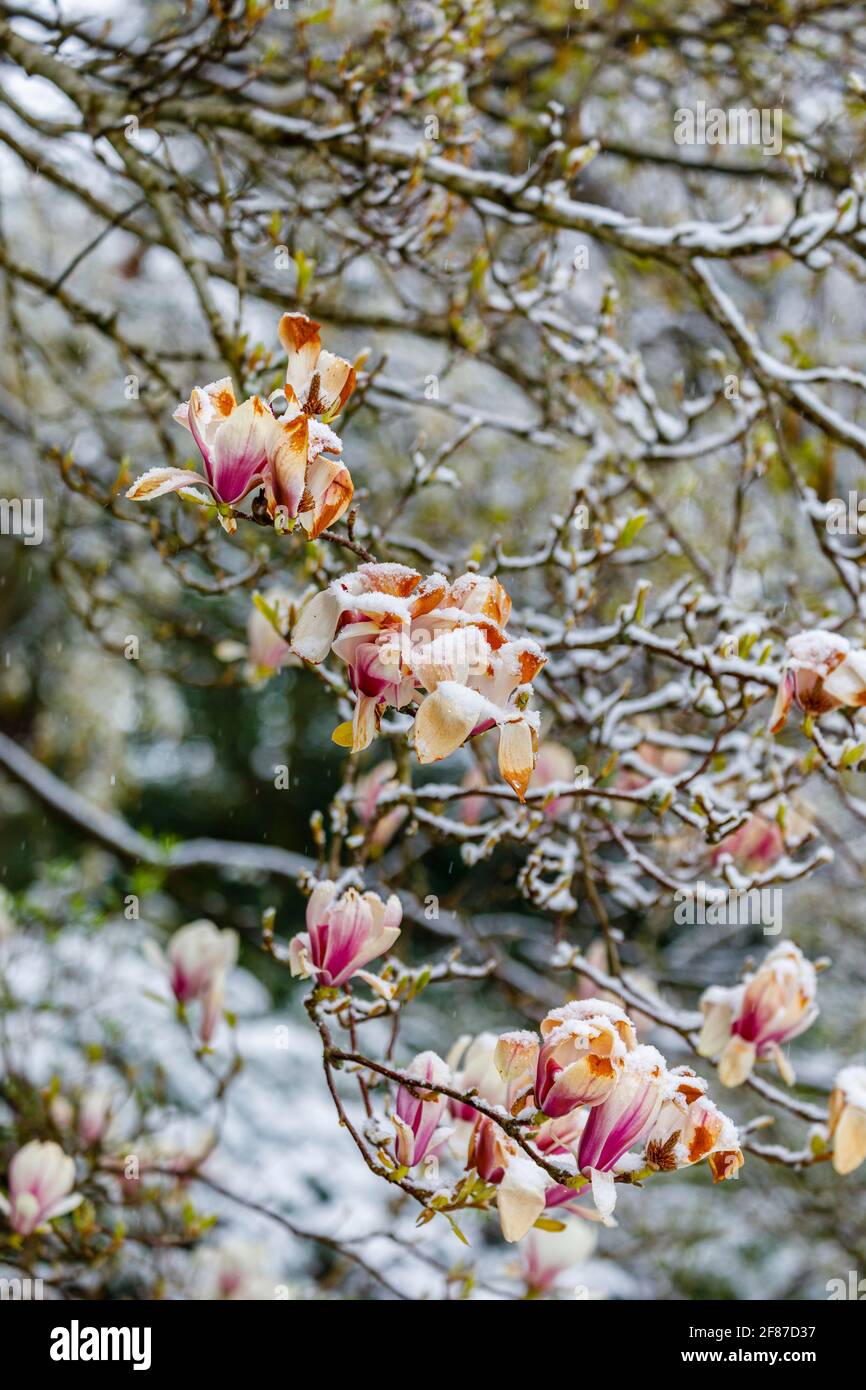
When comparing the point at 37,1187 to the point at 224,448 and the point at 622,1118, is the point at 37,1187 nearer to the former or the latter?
the point at 622,1118

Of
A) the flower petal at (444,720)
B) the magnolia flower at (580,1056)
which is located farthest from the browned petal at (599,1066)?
the flower petal at (444,720)

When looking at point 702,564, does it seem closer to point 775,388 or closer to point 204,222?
point 775,388

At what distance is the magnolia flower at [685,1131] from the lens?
35.8 inches

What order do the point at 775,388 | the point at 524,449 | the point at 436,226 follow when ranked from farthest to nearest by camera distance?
the point at 524,449, the point at 436,226, the point at 775,388

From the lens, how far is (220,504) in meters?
0.92

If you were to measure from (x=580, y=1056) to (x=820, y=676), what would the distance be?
0.47 meters

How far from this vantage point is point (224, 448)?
901 mm

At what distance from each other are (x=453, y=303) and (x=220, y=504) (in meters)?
1.28

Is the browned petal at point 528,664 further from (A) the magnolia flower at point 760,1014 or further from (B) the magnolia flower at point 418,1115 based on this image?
(A) the magnolia flower at point 760,1014

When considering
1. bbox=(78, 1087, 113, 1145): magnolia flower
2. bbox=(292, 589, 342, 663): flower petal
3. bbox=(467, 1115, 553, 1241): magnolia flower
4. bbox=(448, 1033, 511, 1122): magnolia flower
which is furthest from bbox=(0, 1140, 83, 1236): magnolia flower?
bbox=(292, 589, 342, 663): flower petal

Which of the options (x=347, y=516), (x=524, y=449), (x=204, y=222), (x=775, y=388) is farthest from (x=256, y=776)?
(x=347, y=516)

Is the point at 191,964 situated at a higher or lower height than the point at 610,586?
lower

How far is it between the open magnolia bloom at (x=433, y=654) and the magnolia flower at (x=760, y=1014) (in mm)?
627
